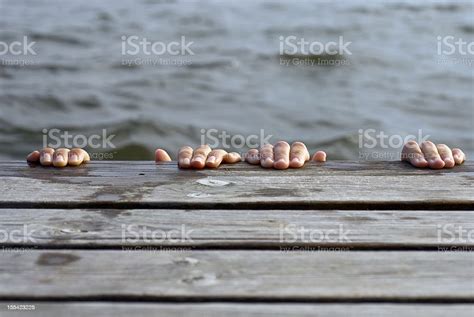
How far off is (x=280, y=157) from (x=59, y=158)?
79 cm

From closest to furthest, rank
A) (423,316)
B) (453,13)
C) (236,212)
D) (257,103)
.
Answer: (423,316) → (236,212) → (257,103) → (453,13)

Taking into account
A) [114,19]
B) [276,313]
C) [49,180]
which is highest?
[114,19]

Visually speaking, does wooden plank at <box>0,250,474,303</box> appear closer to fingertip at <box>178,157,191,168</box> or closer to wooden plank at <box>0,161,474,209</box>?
wooden plank at <box>0,161,474,209</box>

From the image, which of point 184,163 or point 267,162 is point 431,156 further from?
point 184,163

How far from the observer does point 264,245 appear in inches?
82.4

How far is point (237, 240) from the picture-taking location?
2.13 m

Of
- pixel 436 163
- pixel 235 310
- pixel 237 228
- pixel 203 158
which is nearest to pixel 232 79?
pixel 203 158

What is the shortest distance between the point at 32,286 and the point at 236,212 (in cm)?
73

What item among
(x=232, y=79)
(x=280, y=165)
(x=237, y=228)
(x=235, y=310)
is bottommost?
(x=235, y=310)

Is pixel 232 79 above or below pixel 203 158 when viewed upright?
above

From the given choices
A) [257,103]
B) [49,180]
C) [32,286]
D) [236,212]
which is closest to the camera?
[32,286]

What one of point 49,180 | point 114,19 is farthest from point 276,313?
point 114,19

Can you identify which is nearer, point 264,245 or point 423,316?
point 423,316

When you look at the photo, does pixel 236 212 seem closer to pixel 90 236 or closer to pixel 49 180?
pixel 90 236
